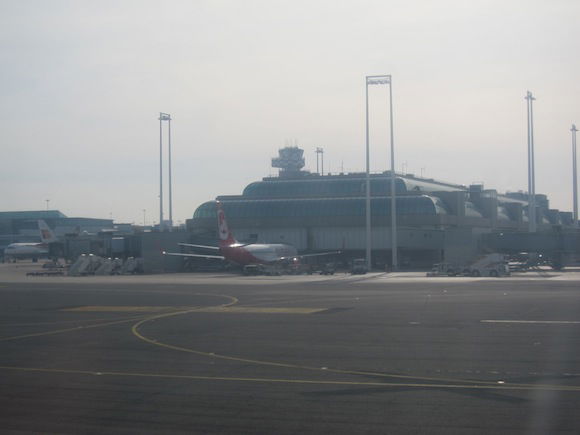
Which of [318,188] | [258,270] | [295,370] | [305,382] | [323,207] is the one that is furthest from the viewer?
[318,188]

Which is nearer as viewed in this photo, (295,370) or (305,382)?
(305,382)

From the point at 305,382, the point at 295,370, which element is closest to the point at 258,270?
the point at 295,370

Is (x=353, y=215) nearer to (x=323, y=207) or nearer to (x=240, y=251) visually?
(x=323, y=207)

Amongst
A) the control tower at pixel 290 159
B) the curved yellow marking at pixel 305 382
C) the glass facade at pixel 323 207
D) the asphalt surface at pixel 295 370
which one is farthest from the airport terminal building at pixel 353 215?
the curved yellow marking at pixel 305 382

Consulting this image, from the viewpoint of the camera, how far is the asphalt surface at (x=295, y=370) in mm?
12711

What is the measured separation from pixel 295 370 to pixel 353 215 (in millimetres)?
99179

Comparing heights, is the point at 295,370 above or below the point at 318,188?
below

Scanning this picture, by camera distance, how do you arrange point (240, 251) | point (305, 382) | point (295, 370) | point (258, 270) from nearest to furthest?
point (305, 382) → point (295, 370) → point (240, 251) → point (258, 270)

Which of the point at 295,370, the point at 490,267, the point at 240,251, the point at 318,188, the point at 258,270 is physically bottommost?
the point at 258,270

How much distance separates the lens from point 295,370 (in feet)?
58.0

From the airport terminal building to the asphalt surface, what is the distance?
71726 mm

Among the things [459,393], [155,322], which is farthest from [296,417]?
[155,322]

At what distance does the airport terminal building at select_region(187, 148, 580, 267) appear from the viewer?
109562 millimetres

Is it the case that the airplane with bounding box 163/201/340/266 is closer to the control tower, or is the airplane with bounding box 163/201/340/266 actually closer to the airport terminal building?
the airport terminal building
